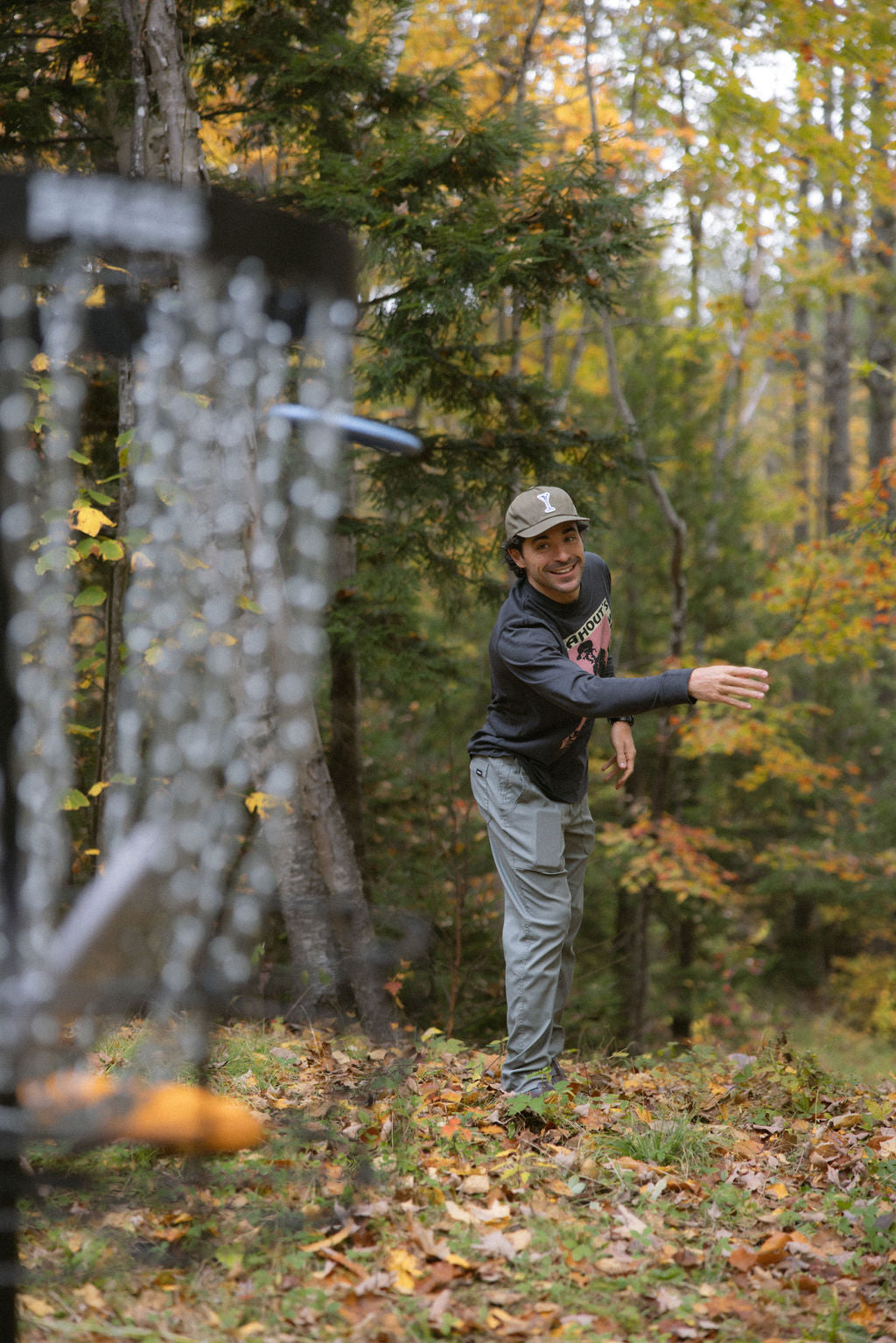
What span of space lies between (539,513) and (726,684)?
90cm

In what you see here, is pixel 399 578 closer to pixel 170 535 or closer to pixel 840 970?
pixel 170 535

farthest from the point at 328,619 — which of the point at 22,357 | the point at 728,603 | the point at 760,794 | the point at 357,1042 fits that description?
the point at 760,794

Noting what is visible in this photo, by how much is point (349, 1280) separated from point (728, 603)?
9883 mm

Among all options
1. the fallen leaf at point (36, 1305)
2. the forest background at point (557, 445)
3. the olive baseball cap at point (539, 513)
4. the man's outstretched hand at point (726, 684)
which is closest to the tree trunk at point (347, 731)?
the forest background at point (557, 445)

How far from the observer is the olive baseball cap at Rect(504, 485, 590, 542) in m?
3.44

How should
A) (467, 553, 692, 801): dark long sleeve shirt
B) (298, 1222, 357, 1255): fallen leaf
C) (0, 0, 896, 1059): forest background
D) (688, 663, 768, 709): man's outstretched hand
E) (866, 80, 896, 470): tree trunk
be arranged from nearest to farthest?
1. (298, 1222, 357, 1255): fallen leaf
2. (688, 663, 768, 709): man's outstretched hand
3. (467, 553, 692, 801): dark long sleeve shirt
4. (0, 0, 896, 1059): forest background
5. (866, 80, 896, 470): tree trunk

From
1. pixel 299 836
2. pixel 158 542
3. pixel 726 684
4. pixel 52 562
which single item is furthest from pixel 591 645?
pixel 299 836

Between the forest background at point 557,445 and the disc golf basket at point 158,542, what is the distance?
98 centimetres

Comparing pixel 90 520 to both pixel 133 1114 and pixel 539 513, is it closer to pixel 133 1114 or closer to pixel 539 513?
pixel 539 513

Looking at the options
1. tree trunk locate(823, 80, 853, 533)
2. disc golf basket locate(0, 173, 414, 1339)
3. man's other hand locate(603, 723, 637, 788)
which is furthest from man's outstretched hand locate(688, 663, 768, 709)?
tree trunk locate(823, 80, 853, 533)

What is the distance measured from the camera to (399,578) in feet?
19.1

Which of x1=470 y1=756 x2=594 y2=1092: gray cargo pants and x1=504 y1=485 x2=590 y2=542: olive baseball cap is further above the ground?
x1=504 y1=485 x2=590 y2=542: olive baseball cap

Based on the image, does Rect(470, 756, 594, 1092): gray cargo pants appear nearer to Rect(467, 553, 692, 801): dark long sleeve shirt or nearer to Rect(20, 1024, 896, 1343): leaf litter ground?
Rect(467, 553, 692, 801): dark long sleeve shirt

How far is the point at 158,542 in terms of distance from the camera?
9.85 feet
